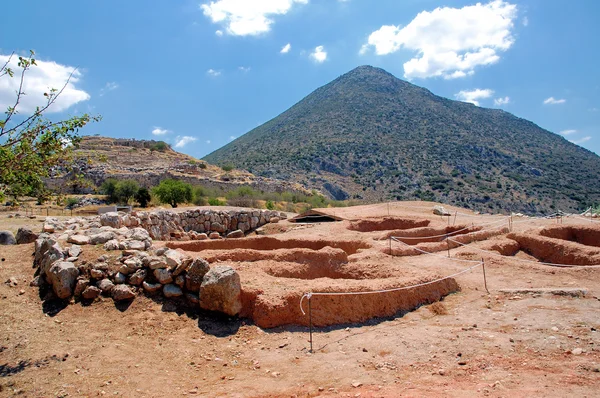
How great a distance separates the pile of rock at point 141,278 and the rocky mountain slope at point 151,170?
2861 cm

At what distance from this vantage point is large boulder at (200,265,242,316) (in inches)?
256

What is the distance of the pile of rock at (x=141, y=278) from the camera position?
6559mm

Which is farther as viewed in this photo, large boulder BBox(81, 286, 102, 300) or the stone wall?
the stone wall

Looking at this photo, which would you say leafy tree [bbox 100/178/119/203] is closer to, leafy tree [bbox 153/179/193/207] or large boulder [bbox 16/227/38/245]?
leafy tree [bbox 153/179/193/207]

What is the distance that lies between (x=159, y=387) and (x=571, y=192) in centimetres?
5628

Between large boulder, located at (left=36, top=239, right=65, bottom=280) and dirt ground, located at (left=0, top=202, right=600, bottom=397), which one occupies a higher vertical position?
large boulder, located at (left=36, top=239, right=65, bottom=280)

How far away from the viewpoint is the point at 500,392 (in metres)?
3.92

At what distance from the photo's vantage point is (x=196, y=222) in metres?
20.2

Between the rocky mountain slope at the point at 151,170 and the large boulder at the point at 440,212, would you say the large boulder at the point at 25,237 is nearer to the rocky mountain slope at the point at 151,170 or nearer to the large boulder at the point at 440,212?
the large boulder at the point at 440,212

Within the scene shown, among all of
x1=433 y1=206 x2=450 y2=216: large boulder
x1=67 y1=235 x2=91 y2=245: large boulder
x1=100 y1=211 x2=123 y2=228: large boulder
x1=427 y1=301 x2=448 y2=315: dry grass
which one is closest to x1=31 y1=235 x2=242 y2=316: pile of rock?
x1=67 y1=235 x2=91 y2=245: large boulder

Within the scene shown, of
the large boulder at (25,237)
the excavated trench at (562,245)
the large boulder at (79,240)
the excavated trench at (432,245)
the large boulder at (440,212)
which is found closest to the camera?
the large boulder at (79,240)

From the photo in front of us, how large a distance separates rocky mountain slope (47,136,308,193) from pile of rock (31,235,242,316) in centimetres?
2861

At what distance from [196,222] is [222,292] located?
14247mm

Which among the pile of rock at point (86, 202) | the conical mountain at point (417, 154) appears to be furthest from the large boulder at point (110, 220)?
the conical mountain at point (417, 154)
